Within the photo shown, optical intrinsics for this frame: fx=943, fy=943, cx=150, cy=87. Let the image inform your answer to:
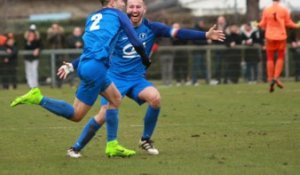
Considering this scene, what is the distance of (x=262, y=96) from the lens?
20.6 metres

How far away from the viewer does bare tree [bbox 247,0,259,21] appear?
108 feet

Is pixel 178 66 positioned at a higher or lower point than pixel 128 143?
lower

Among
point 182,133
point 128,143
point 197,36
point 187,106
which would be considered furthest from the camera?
point 187,106

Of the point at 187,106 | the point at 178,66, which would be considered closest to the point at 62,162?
the point at 187,106

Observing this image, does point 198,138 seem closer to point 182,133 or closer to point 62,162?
point 182,133

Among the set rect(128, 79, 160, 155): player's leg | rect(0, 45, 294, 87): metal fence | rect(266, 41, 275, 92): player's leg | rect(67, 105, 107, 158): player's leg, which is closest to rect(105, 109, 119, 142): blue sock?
rect(67, 105, 107, 158): player's leg

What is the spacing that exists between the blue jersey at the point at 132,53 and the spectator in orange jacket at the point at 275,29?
32.4 feet

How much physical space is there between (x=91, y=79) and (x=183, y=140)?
254 centimetres

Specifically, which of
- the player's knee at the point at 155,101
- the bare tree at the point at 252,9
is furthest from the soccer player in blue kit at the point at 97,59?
the bare tree at the point at 252,9

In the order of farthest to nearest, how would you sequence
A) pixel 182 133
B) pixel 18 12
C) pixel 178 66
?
pixel 18 12, pixel 178 66, pixel 182 133

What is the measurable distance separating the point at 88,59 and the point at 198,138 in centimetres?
276

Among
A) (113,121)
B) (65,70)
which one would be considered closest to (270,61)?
(113,121)

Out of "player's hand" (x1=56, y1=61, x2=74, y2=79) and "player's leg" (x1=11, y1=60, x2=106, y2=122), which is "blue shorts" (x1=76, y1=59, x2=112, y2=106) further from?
"player's hand" (x1=56, y1=61, x2=74, y2=79)

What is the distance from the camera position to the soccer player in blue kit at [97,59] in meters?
10.3
